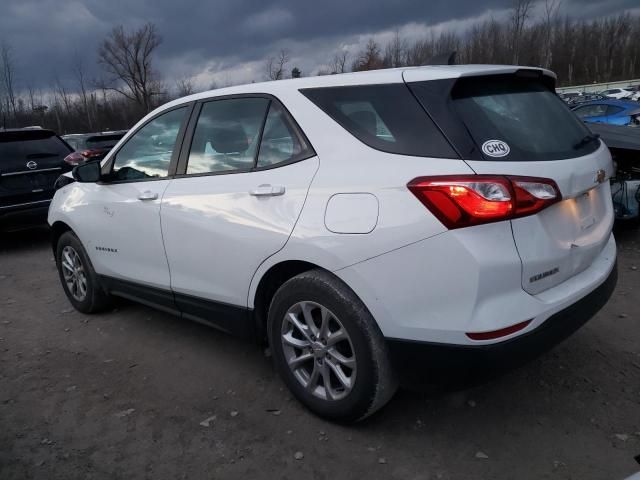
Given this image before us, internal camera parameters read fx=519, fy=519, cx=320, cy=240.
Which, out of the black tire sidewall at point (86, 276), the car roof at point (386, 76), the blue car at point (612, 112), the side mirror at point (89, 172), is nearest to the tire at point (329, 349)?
the car roof at point (386, 76)

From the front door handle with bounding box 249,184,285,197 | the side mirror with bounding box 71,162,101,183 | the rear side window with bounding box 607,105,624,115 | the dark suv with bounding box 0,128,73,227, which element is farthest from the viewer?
the rear side window with bounding box 607,105,624,115

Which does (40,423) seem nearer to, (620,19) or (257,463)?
(257,463)

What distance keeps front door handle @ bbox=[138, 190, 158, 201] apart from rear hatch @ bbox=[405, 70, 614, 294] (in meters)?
1.89

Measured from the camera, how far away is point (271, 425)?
283 cm

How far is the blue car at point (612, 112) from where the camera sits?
13727mm

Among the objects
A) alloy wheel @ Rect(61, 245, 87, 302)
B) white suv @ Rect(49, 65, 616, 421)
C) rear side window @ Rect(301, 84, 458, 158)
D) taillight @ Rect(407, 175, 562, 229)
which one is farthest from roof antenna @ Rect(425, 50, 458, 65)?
alloy wheel @ Rect(61, 245, 87, 302)

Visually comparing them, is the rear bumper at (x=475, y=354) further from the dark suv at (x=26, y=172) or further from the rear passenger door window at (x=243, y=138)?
the dark suv at (x=26, y=172)

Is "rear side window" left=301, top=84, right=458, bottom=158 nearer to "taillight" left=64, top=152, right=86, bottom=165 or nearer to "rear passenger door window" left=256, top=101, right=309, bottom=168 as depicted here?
"rear passenger door window" left=256, top=101, right=309, bottom=168

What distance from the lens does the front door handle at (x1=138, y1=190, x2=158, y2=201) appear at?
3.44m

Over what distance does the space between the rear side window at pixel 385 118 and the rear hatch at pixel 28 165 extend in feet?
19.0

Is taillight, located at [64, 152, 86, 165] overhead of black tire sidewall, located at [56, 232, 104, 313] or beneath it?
overhead

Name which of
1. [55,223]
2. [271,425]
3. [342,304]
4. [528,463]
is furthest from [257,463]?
[55,223]

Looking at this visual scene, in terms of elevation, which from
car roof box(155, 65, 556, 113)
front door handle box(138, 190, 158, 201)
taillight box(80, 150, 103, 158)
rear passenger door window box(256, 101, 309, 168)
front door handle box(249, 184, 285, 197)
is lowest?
front door handle box(138, 190, 158, 201)

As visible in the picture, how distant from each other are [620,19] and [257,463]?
91836 millimetres
